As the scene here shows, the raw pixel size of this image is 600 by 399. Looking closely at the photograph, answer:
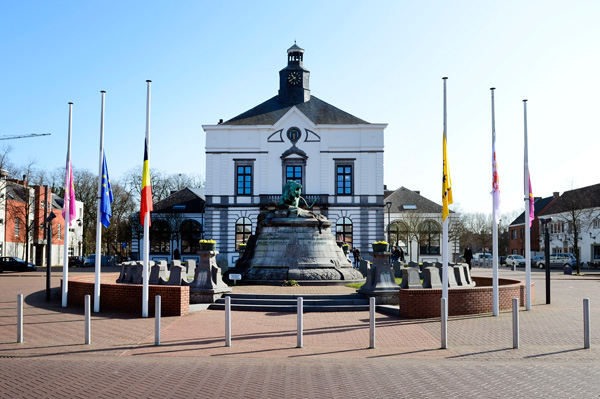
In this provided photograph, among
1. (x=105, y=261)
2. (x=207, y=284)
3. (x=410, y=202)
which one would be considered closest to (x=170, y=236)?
(x=105, y=261)

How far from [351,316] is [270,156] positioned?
4486 cm

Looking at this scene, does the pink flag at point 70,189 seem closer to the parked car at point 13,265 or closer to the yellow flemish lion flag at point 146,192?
the yellow flemish lion flag at point 146,192

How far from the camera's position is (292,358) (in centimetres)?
1126

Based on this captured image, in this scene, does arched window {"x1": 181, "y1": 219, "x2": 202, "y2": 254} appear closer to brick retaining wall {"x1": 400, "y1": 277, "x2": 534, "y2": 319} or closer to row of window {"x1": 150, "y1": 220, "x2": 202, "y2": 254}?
row of window {"x1": 150, "y1": 220, "x2": 202, "y2": 254}

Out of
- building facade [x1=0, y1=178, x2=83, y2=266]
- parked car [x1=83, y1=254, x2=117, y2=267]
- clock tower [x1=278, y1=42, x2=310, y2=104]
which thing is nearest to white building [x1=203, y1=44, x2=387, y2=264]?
clock tower [x1=278, y1=42, x2=310, y2=104]

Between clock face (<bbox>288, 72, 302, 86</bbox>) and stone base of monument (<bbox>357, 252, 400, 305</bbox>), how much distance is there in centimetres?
4806

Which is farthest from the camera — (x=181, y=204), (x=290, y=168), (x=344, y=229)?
(x=181, y=204)

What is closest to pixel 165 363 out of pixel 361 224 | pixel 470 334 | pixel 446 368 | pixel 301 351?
pixel 301 351

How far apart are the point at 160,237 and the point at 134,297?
47.1 metres

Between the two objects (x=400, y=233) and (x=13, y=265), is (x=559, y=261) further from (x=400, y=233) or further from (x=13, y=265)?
(x=13, y=265)

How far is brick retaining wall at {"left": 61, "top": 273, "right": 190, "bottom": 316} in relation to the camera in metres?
16.9

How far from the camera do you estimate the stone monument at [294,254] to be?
25.5 m

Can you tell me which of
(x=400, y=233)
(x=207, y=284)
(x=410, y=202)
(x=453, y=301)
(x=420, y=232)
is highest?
(x=410, y=202)

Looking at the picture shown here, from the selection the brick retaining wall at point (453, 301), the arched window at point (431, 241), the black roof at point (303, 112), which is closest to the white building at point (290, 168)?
the black roof at point (303, 112)
